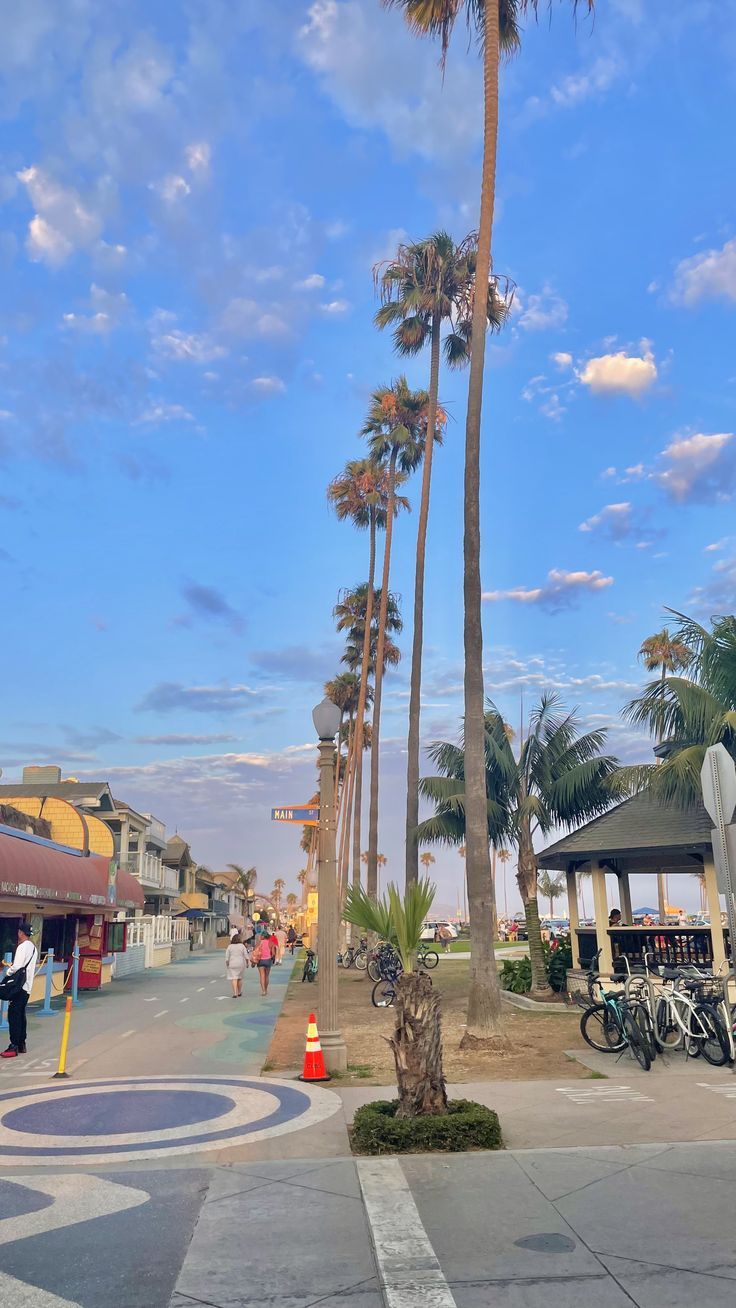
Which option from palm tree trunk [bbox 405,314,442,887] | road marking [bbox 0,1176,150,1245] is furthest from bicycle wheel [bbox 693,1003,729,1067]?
palm tree trunk [bbox 405,314,442,887]

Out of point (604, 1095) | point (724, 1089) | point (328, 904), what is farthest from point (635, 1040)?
point (328, 904)

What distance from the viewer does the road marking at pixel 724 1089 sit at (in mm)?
9837

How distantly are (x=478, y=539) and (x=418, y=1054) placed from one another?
10846mm

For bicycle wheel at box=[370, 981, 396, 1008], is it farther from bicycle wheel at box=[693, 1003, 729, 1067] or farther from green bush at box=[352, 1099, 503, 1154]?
green bush at box=[352, 1099, 503, 1154]

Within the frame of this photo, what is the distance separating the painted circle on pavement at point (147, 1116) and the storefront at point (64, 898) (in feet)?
27.6

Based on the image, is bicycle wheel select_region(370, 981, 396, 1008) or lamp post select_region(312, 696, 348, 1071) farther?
bicycle wheel select_region(370, 981, 396, 1008)

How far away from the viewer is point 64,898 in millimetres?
22500

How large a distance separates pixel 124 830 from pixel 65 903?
83.6 ft

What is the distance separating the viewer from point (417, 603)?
26.8 meters

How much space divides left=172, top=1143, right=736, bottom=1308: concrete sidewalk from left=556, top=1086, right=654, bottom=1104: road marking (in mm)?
2250

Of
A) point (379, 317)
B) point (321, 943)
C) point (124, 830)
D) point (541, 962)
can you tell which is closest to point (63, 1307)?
point (321, 943)

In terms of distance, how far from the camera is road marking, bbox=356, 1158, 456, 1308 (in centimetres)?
475

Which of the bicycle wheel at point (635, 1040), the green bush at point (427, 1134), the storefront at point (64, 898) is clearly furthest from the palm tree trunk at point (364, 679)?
the green bush at point (427, 1134)

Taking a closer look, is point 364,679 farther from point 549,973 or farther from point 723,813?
point 723,813
